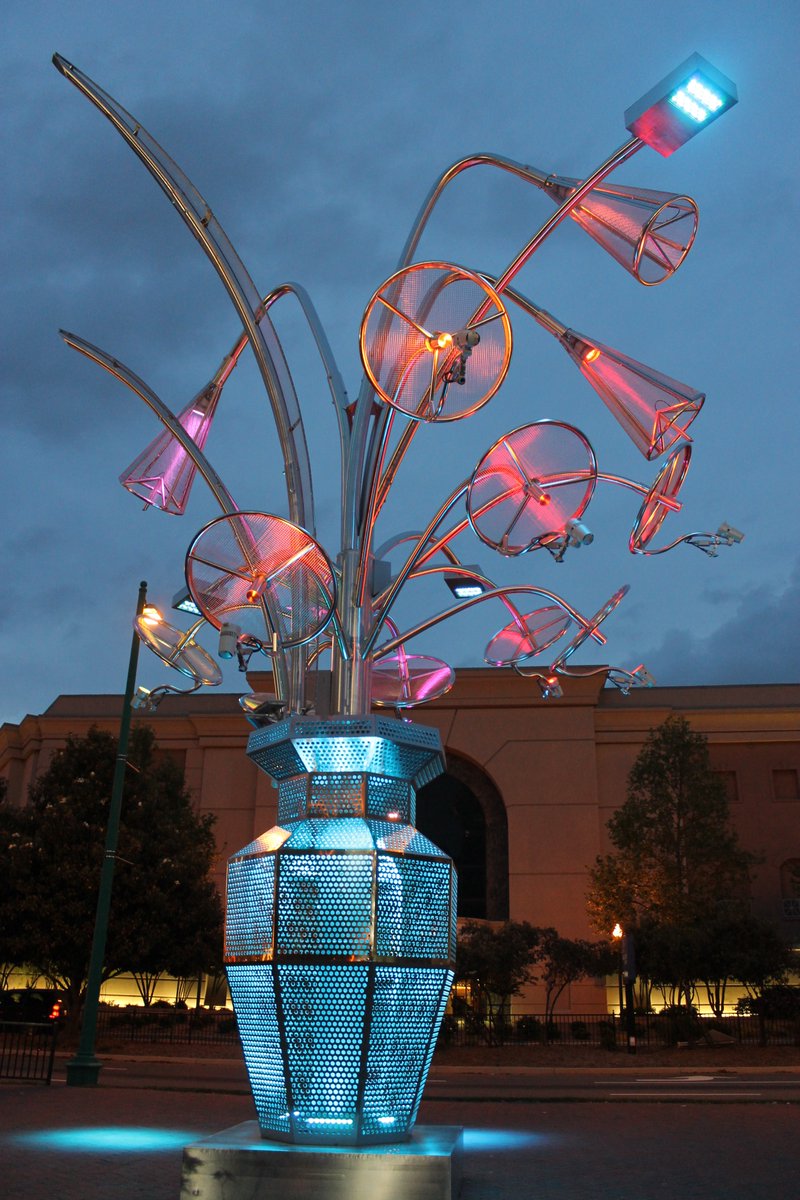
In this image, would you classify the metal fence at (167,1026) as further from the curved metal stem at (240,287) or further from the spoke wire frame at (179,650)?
the curved metal stem at (240,287)

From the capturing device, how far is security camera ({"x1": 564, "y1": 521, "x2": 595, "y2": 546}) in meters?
8.33

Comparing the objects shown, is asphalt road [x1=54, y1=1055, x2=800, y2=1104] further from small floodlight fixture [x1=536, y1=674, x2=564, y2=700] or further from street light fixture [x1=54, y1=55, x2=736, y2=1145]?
street light fixture [x1=54, y1=55, x2=736, y2=1145]

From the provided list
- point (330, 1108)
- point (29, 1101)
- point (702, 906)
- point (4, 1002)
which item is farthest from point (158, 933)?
point (330, 1108)

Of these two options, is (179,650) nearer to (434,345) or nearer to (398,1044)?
(434,345)

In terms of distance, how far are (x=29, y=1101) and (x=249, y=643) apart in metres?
9.60

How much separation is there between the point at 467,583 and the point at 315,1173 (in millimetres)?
5979

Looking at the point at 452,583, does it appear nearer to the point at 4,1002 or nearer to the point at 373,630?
the point at 373,630

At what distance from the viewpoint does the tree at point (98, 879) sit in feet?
84.9

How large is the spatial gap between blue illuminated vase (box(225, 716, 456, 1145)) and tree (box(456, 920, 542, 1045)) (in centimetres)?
1982

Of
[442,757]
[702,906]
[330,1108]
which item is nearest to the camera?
[330,1108]

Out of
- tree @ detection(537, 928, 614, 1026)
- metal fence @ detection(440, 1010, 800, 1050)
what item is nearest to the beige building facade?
tree @ detection(537, 928, 614, 1026)

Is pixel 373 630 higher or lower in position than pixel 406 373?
lower

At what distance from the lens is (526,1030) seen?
2836 cm

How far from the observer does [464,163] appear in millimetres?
9039
